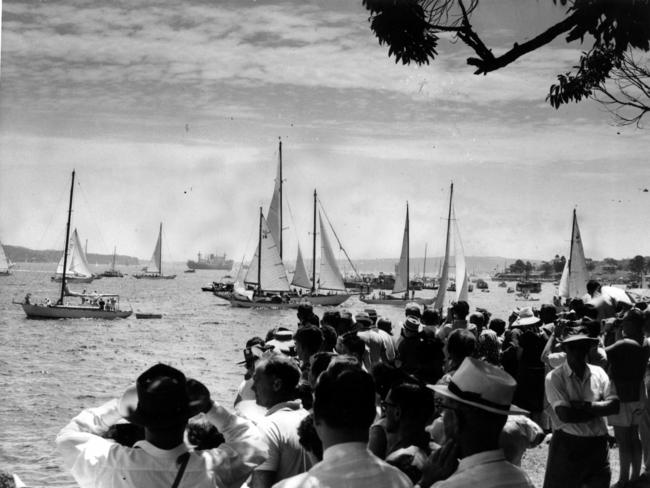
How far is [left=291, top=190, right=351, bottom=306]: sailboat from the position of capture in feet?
223

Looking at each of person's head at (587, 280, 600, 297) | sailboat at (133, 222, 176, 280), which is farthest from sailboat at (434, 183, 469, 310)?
sailboat at (133, 222, 176, 280)

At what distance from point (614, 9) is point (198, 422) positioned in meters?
3.69

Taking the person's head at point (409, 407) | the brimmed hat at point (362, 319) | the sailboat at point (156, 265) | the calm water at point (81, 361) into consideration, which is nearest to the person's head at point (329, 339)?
the brimmed hat at point (362, 319)

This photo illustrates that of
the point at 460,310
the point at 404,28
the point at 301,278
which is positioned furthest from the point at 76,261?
the point at 404,28

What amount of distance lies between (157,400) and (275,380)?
1.24 metres

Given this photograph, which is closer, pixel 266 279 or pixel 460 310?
pixel 460 310

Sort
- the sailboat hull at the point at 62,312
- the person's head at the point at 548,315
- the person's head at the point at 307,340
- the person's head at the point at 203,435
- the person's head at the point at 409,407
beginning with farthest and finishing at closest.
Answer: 1. the sailboat hull at the point at 62,312
2. the person's head at the point at 548,315
3. the person's head at the point at 307,340
4. the person's head at the point at 409,407
5. the person's head at the point at 203,435

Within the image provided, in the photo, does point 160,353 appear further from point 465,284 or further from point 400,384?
point 400,384

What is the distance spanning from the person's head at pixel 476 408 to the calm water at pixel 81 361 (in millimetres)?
11857

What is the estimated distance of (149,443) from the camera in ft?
9.11

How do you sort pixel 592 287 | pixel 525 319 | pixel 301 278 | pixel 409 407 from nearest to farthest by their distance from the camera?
pixel 409 407
pixel 525 319
pixel 592 287
pixel 301 278

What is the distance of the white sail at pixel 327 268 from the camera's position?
222 ft

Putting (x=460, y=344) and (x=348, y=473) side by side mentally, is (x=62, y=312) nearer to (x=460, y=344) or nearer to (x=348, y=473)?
(x=460, y=344)

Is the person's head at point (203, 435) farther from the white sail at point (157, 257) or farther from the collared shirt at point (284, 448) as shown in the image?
the white sail at point (157, 257)
